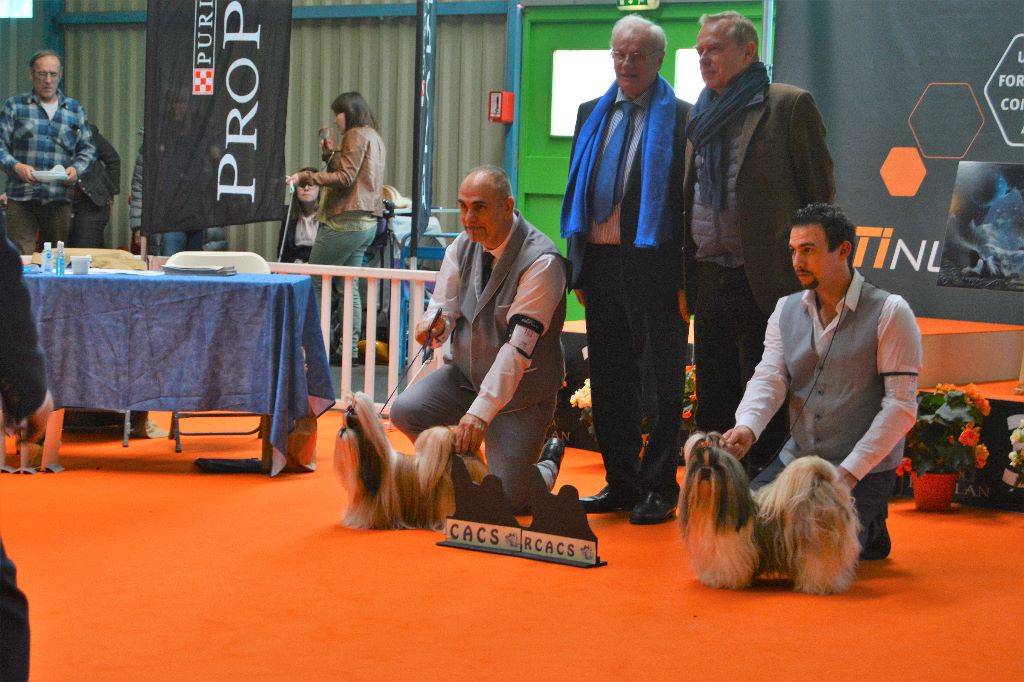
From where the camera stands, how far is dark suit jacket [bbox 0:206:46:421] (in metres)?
1.90

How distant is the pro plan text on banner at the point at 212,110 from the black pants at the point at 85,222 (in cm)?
243

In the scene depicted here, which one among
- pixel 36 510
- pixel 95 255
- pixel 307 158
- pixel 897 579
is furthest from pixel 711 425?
pixel 307 158

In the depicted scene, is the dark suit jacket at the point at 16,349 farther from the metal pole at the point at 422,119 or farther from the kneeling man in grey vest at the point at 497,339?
the metal pole at the point at 422,119

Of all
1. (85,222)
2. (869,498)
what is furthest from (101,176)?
(869,498)

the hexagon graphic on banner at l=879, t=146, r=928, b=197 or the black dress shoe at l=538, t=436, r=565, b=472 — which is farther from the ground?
the hexagon graphic on banner at l=879, t=146, r=928, b=197

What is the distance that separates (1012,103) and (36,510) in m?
4.01

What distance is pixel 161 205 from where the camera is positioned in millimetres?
5590

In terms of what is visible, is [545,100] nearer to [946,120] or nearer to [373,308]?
[373,308]

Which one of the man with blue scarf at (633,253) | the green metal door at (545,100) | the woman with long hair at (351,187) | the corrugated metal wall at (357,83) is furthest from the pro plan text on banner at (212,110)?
the corrugated metal wall at (357,83)

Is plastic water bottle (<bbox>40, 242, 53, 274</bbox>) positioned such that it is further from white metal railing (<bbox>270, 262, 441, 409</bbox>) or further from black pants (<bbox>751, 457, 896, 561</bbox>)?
black pants (<bbox>751, 457, 896, 561</bbox>)

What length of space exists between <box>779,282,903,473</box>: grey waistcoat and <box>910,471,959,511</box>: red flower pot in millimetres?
998

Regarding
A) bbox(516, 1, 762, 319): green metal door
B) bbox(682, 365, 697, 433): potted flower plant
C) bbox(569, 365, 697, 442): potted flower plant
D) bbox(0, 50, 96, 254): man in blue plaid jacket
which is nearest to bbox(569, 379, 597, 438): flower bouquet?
bbox(569, 365, 697, 442): potted flower plant

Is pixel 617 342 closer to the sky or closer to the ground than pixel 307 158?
closer to the ground

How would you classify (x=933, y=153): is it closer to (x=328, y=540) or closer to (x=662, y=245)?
(x=662, y=245)
